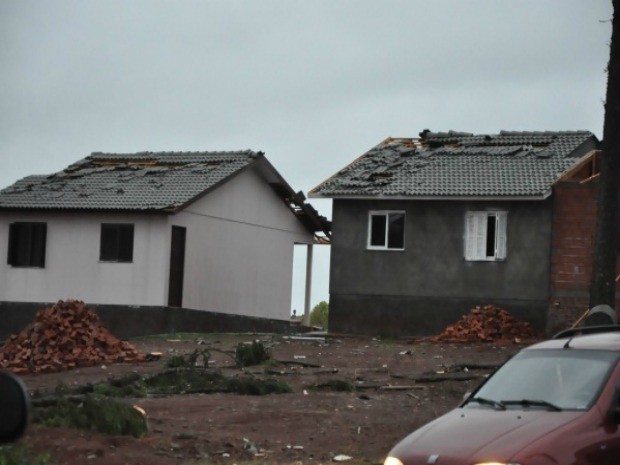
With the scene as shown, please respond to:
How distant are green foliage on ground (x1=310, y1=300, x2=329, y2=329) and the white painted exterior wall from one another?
7.64 m

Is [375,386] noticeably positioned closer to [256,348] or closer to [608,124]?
[256,348]

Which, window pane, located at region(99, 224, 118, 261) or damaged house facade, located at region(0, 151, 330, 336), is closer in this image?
damaged house facade, located at region(0, 151, 330, 336)

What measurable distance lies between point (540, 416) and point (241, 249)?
101 feet

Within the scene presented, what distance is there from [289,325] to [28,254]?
29.9ft

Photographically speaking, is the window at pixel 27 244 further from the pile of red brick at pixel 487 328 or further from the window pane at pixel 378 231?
the pile of red brick at pixel 487 328

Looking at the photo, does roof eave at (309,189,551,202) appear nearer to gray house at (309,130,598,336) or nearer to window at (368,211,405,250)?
gray house at (309,130,598,336)

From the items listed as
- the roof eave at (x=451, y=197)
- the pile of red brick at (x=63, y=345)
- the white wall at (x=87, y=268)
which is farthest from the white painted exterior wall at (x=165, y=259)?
the pile of red brick at (x=63, y=345)

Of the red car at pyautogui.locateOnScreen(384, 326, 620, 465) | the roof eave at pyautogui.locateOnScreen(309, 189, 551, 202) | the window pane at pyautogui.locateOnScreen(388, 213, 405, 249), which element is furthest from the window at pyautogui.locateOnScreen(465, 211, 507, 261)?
the red car at pyautogui.locateOnScreen(384, 326, 620, 465)

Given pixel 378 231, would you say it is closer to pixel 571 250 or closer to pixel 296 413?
pixel 571 250

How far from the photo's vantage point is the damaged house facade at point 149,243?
36031mm

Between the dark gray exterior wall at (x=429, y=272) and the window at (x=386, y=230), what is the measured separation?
7.0 inches

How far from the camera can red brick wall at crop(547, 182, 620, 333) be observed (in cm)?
3180

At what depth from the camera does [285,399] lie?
17.9 metres

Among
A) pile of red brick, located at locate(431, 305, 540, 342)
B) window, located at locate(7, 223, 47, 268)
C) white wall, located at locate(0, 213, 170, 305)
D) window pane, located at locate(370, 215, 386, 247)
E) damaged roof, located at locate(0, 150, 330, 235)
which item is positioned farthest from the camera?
window, located at locate(7, 223, 47, 268)
